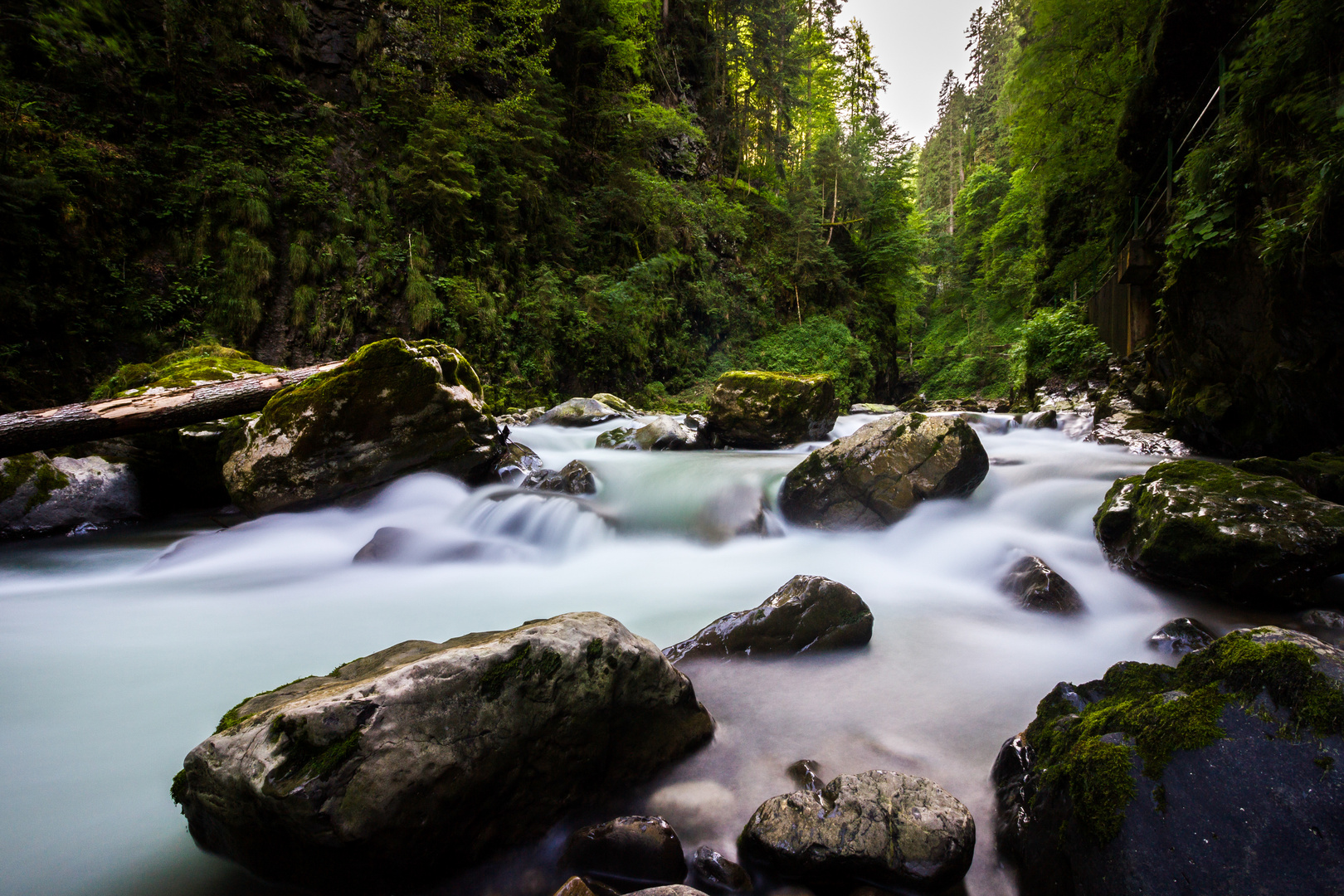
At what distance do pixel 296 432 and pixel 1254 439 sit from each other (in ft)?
33.2

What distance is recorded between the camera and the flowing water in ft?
6.41

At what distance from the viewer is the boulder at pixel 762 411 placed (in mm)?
9367

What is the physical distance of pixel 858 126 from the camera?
25453 mm

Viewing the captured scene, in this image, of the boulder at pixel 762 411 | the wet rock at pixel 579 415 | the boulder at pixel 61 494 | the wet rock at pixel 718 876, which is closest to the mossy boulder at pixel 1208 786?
the wet rock at pixel 718 876

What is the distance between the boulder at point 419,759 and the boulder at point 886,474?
3.79 m

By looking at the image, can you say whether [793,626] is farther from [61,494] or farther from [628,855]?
[61,494]

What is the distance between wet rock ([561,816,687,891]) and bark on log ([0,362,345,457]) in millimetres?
5734

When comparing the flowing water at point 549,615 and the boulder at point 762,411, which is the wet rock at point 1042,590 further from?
the boulder at point 762,411

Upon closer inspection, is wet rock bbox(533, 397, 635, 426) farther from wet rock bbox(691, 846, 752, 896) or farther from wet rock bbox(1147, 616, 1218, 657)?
wet rock bbox(691, 846, 752, 896)

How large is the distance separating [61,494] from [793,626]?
7392mm

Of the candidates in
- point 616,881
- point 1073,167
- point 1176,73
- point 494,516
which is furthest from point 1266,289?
point 1073,167

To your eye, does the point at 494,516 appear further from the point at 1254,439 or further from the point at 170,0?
the point at 170,0

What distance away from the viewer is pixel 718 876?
66.8 inches

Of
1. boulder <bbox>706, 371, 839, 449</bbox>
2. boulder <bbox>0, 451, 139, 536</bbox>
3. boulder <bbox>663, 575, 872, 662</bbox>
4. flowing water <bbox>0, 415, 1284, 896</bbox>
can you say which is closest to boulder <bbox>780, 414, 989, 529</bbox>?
flowing water <bbox>0, 415, 1284, 896</bbox>
